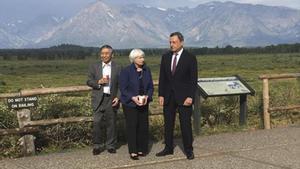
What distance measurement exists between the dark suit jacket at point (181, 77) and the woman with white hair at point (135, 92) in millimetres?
242

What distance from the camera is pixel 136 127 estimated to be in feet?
29.2

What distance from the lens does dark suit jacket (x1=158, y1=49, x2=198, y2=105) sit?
27.9 ft

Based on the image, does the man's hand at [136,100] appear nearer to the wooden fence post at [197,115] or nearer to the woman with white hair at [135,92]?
the woman with white hair at [135,92]

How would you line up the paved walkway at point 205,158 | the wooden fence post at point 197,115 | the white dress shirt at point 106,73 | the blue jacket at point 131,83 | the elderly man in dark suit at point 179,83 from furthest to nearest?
the wooden fence post at point 197,115
the white dress shirt at point 106,73
the blue jacket at point 131,83
the elderly man in dark suit at point 179,83
the paved walkway at point 205,158

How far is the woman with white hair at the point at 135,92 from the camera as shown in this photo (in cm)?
860

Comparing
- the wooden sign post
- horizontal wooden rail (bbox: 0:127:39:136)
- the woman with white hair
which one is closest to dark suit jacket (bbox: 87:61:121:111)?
the woman with white hair

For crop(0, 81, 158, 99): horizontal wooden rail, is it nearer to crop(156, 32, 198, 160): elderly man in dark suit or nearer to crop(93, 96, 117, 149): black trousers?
crop(93, 96, 117, 149): black trousers

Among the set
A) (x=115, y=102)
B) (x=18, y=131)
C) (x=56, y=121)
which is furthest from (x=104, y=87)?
(x=18, y=131)

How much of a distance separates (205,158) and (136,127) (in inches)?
44.9

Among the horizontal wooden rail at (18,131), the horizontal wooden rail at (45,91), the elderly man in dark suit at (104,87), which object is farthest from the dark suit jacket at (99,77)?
the horizontal wooden rail at (18,131)

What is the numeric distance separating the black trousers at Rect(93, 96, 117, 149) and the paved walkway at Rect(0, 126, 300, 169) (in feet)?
0.64

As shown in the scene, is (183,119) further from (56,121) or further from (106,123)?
(56,121)

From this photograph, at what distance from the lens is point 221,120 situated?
12.5m

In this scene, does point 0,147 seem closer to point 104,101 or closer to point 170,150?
point 104,101
